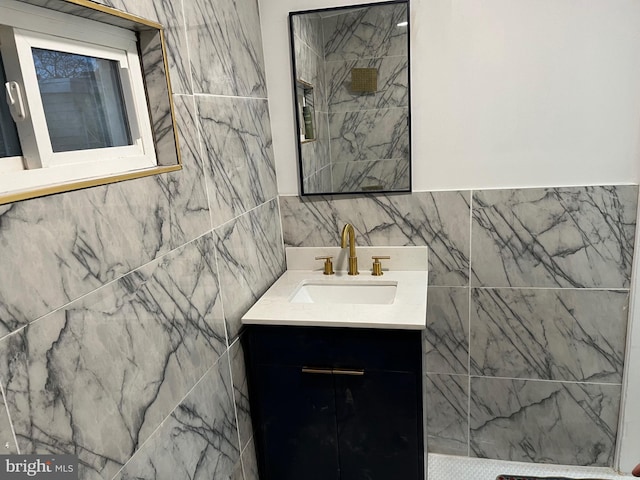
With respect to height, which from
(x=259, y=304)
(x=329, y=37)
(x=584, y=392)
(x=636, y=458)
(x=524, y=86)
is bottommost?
(x=636, y=458)

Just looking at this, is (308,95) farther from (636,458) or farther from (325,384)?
(636,458)

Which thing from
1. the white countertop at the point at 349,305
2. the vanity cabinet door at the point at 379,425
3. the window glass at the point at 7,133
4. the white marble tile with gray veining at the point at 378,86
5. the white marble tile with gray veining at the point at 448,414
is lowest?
the white marble tile with gray veining at the point at 448,414

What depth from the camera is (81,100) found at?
1.06 metres

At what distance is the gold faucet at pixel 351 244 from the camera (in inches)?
76.6

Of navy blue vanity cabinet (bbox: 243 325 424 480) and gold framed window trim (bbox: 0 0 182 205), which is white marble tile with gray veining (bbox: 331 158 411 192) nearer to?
navy blue vanity cabinet (bbox: 243 325 424 480)

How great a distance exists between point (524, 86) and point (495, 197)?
431 mm

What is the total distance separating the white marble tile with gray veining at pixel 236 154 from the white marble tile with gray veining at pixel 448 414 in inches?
45.1

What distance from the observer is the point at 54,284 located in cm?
87

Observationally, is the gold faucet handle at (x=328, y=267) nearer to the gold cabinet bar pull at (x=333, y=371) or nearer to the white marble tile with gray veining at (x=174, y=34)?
the gold cabinet bar pull at (x=333, y=371)

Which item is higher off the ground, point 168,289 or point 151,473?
point 168,289

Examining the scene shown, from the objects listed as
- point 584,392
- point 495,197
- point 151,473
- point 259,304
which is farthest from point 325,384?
point 584,392

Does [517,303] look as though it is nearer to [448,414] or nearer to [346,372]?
[448,414]

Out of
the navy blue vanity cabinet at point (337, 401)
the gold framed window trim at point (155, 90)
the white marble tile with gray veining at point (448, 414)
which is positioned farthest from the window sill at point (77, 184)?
the white marble tile with gray veining at point (448, 414)

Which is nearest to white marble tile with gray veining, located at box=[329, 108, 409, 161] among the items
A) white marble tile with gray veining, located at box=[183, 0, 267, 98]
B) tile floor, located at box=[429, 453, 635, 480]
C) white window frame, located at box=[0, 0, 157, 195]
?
white marble tile with gray veining, located at box=[183, 0, 267, 98]
